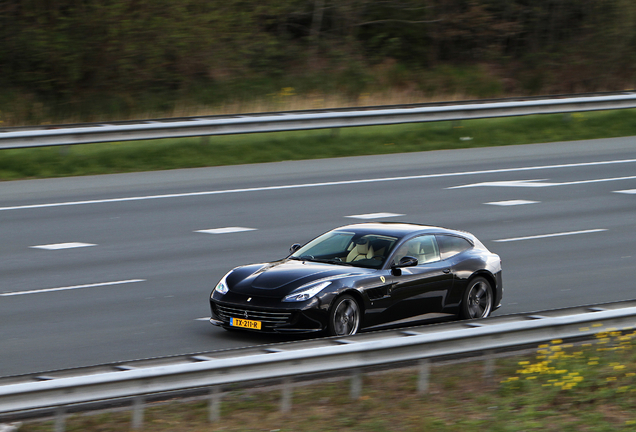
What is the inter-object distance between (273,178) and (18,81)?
29.6 feet

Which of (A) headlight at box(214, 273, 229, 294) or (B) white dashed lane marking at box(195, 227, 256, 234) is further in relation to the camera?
(B) white dashed lane marking at box(195, 227, 256, 234)

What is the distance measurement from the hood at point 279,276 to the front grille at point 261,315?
0.19 meters

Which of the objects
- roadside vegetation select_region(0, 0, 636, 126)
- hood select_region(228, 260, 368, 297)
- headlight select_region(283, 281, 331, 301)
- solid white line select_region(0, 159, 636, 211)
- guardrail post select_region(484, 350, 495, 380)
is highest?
roadside vegetation select_region(0, 0, 636, 126)

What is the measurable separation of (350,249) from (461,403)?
3.16 m

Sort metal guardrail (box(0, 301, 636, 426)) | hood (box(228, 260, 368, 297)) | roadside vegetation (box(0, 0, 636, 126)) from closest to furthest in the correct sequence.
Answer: metal guardrail (box(0, 301, 636, 426)) < hood (box(228, 260, 368, 297)) < roadside vegetation (box(0, 0, 636, 126))

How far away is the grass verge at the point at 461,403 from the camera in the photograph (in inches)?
324

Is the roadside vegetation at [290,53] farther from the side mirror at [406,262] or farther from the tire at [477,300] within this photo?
the side mirror at [406,262]

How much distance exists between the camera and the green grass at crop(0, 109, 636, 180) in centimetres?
2100

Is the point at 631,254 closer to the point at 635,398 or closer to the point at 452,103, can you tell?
the point at 635,398

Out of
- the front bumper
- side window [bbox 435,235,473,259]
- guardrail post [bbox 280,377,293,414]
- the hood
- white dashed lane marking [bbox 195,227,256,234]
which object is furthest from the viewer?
white dashed lane marking [bbox 195,227,256,234]

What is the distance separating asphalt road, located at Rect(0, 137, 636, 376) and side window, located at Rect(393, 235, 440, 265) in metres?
1.34

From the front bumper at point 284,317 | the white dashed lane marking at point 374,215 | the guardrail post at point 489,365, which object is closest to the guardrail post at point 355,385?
the guardrail post at point 489,365

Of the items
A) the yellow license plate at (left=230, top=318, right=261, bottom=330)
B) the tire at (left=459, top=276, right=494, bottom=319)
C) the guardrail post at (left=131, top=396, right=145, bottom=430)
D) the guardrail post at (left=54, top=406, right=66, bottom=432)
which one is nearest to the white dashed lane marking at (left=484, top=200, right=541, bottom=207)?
the tire at (left=459, top=276, right=494, bottom=319)

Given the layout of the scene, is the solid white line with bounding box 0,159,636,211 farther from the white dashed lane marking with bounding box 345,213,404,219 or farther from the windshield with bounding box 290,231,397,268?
the windshield with bounding box 290,231,397,268
